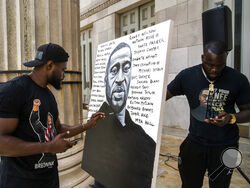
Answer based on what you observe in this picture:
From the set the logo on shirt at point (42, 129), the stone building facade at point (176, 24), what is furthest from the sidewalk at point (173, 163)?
the logo on shirt at point (42, 129)

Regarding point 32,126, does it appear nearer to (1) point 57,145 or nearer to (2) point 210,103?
(1) point 57,145

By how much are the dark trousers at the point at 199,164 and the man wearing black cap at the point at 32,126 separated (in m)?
1.10

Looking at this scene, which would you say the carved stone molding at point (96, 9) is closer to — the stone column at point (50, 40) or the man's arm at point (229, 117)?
the stone column at point (50, 40)

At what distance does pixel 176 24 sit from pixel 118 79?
3384 mm

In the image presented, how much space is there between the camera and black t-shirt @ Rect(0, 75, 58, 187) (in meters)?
1.20

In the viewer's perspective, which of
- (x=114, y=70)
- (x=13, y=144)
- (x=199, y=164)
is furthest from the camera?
(x=114, y=70)

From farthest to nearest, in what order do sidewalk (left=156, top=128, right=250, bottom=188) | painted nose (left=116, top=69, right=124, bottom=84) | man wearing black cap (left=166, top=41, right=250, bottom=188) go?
sidewalk (left=156, top=128, right=250, bottom=188) < painted nose (left=116, top=69, right=124, bottom=84) < man wearing black cap (left=166, top=41, right=250, bottom=188)

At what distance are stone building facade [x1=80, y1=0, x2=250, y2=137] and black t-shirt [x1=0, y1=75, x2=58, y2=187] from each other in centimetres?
379

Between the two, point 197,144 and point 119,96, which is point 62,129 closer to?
point 119,96

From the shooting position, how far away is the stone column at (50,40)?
2.40 m

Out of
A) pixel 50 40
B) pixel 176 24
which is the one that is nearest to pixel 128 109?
pixel 50 40

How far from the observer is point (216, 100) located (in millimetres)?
1716

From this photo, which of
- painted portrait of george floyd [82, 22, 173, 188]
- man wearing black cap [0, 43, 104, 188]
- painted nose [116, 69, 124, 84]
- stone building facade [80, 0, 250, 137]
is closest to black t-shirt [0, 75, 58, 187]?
man wearing black cap [0, 43, 104, 188]

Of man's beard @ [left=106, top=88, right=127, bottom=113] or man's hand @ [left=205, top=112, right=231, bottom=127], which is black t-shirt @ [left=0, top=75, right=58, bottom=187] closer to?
man's beard @ [left=106, top=88, right=127, bottom=113]
